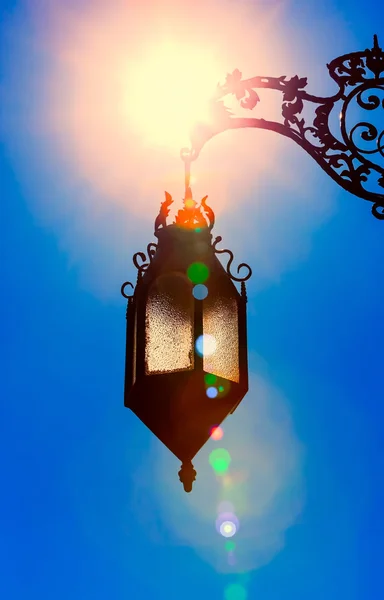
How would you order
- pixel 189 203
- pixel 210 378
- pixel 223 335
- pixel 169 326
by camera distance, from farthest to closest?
pixel 189 203 < pixel 223 335 < pixel 169 326 < pixel 210 378

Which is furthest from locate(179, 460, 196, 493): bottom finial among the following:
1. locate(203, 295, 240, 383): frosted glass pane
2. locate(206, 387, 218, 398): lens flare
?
locate(203, 295, 240, 383): frosted glass pane

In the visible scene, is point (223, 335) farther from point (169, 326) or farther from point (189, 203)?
point (189, 203)

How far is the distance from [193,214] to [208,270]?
483 mm

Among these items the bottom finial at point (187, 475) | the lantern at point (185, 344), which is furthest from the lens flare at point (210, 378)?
the bottom finial at point (187, 475)

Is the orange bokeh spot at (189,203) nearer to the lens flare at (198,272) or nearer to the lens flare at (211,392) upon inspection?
the lens flare at (198,272)

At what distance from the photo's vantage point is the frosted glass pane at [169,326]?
183 inches

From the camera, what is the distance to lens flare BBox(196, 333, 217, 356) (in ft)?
→ 15.2

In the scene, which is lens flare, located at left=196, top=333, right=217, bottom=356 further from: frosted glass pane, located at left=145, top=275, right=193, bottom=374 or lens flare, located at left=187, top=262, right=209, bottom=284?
lens flare, located at left=187, top=262, right=209, bottom=284

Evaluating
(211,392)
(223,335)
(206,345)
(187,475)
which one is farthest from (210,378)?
(187,475)

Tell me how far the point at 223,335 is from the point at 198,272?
0.41 meters

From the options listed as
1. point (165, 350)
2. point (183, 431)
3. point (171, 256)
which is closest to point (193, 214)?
point (171, 256)

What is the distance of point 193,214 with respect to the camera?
5.30 metres

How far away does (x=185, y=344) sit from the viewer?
4.66m

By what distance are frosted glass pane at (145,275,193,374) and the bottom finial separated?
1.94 feet
